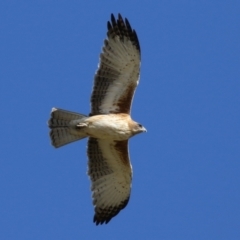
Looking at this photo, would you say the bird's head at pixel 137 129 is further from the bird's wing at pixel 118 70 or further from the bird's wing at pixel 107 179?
the bird's wing at pixel 107 179

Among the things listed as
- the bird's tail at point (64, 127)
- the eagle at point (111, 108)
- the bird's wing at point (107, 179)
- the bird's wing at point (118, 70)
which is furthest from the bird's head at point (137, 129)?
the bird's tail at point (64, 127)

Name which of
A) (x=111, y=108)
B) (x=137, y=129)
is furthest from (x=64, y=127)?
(x=137, y=129)

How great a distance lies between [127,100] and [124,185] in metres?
1.69

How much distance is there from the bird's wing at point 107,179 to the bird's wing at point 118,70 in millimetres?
879

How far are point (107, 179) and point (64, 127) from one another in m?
1.38

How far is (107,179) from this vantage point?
1592 centimetres

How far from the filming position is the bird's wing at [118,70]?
15.0 meters

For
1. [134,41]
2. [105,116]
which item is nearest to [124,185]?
[105,116]

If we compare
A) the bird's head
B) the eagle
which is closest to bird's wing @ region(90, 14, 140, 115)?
the eagle

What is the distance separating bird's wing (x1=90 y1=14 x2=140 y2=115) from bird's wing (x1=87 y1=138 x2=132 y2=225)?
2.88 feet

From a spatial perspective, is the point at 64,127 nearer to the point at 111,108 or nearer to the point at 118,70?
the point at 111,108

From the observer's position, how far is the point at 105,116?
15.1 meters

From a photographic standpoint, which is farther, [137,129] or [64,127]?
[64,127]

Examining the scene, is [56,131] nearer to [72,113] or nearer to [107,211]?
[72,113]
